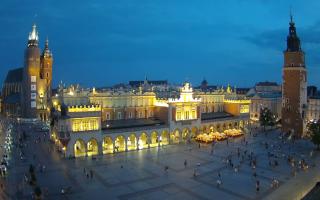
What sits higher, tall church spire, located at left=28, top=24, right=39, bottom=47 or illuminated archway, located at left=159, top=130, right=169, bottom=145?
tall church spire, located at left=28, top=24, right=39, bottom=47

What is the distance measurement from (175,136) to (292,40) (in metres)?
37.5

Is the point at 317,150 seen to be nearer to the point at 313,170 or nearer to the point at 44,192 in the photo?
the point at 313,170

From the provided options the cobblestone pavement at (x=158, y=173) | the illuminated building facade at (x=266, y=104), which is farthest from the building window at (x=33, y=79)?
the illuminated building facade at (x=266, y=104)

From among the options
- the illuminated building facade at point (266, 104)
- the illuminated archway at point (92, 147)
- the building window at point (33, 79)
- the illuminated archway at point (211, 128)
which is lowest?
the illuminated archway at point (92, 147)

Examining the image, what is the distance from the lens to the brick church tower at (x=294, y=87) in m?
74.9

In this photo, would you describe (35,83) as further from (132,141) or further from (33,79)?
(132,141)

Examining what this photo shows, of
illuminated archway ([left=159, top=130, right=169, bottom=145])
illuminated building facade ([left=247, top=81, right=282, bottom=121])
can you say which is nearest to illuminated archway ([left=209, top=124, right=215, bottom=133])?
illuminated archway ([left=159, top=130, right=169, bottom=145])

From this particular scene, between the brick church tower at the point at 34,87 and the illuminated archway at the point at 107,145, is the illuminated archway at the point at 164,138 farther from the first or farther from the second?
the brick church tower at the point at 34,87

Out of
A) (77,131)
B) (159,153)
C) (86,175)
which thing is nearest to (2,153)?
(77,131)

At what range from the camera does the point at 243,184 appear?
39.2 m

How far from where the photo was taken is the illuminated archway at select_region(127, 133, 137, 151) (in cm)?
6055

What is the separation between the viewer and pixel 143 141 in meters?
63.5

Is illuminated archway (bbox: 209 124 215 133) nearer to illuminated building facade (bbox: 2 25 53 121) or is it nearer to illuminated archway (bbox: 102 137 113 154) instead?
illuminated archway (bbox: 102 137 113 154)

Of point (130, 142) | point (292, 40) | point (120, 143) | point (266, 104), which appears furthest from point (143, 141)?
point (266, 104)
